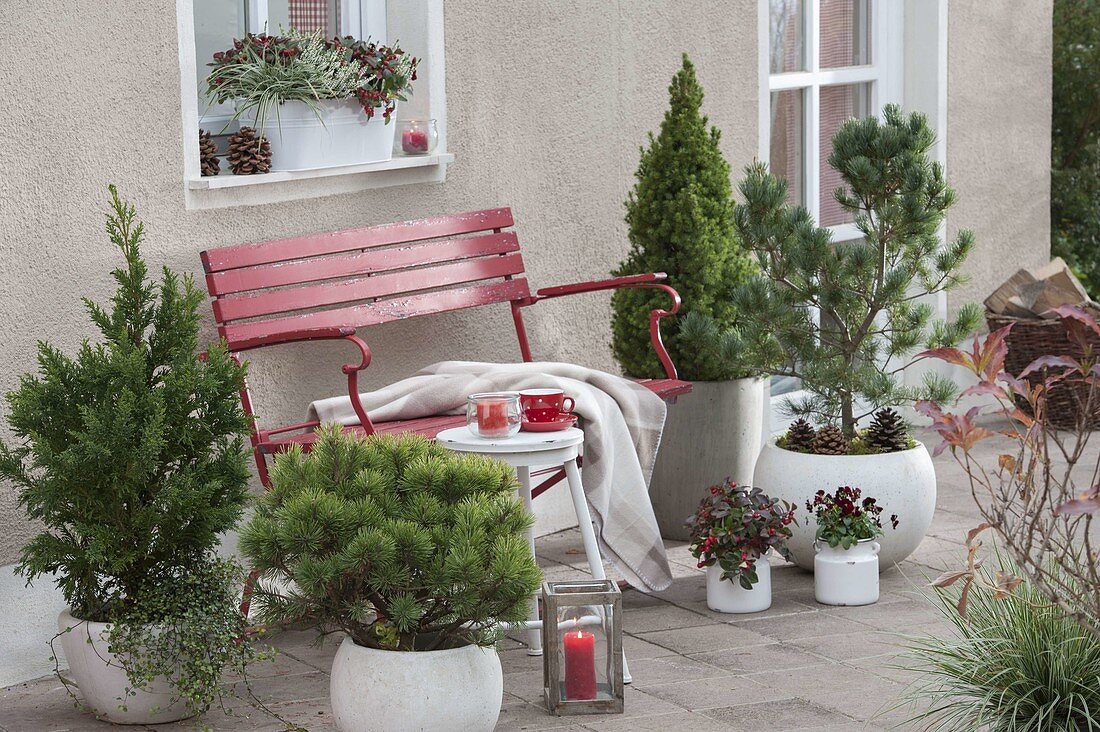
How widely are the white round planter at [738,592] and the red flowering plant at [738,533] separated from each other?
1.4 inches

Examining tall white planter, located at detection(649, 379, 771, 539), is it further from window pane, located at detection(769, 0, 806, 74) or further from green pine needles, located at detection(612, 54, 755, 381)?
window pane, located at detection(769, 0, 806, 74)

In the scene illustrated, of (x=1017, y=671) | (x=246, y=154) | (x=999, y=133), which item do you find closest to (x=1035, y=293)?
(x=999, y=133)

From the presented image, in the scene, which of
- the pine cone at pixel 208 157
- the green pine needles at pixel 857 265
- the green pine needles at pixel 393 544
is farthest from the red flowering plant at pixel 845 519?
the pine cone at pixel 208 157

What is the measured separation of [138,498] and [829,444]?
2179 millimetres

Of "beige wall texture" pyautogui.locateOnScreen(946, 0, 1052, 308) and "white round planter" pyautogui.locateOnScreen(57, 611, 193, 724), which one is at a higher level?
"beige wall texture" pyautogui.locateOnScreen(946, 0, 1052, 308)

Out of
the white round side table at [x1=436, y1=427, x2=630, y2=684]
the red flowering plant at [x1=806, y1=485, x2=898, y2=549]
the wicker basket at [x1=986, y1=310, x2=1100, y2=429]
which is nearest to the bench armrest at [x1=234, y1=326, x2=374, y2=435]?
the white round side table at [x1=436, y1=427, x2=630, y2=684]

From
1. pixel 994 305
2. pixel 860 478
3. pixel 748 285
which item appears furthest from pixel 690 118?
pixel 994 305

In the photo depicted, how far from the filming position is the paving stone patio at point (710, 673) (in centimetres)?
355

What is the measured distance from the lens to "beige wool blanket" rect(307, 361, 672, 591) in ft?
14.0

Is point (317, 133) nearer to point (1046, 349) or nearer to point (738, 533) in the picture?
point (738, 533)

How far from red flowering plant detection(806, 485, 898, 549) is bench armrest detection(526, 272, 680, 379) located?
655 millimetres

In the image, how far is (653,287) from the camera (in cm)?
482

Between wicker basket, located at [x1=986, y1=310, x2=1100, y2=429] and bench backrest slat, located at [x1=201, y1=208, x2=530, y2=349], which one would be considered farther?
wicker basket, located at [x1=986, y1=310, x2=1100, y2=429]

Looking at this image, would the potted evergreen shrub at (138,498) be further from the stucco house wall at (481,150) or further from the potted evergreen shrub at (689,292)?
the potted evergreen shrub at (689,292)
